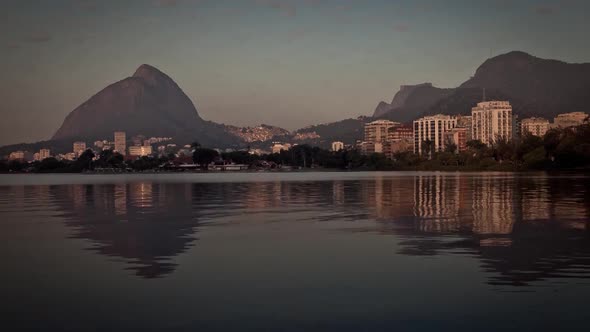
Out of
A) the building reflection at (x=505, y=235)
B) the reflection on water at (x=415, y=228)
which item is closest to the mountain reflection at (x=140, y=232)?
the reflection on water at (x=415, y=228)

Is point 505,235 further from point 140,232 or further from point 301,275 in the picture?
point 140,232

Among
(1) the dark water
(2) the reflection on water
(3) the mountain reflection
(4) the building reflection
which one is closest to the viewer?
(1) the dark water

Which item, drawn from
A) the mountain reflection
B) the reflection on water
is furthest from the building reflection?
the mountain reflection

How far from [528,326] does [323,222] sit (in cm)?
1570

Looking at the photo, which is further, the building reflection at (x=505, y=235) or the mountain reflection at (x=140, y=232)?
the mountain reflection at (x=140, y=232)

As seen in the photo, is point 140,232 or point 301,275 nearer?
point 301,275

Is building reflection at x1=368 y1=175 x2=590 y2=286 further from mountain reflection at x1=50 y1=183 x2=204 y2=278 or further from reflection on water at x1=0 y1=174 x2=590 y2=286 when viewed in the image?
mountain reflection at x1=50 y1=183 x2=204 y2=278

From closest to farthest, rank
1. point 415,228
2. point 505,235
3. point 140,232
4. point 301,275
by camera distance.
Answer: point 301,275 → point 505,235 → point 140,232 → point 415,228

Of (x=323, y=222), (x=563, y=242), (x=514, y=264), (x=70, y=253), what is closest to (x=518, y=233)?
(x=563, y=242)

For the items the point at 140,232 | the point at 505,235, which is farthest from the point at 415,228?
the point at 140,232

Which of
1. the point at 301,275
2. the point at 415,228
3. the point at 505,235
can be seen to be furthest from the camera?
the point at 415,228

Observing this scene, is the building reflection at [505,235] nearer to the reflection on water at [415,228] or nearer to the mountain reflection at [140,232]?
the reflection on water at [415,228]

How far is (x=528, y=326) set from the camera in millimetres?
8664

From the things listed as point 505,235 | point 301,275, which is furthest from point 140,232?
point 505,235
